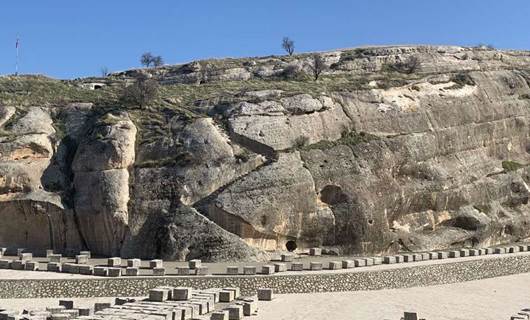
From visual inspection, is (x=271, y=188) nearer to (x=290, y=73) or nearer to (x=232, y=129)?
(x=232, y=129)

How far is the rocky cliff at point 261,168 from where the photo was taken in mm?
38188

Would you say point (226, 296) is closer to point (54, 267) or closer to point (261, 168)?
point (54, 267)

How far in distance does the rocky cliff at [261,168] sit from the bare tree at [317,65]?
9.43 metres

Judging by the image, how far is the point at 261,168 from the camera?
1543 inches

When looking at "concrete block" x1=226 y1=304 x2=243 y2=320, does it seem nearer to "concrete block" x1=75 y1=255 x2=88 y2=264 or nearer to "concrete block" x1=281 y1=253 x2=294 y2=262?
"concrete block" x1=75 y1=255 x2=88 y2=264

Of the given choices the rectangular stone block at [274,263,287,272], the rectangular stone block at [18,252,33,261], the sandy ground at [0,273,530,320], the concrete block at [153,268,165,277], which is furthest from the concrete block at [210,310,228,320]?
the rectangular stone block at [18,252,33,261]

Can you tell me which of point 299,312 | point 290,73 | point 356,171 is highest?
point 290,73

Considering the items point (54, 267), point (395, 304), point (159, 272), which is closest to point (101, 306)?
point (159, 272)

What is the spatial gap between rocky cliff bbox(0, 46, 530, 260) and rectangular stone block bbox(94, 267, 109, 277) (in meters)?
5.74

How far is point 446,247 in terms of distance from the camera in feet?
139

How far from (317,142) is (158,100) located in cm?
1008

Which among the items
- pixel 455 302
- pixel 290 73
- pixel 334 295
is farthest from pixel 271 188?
pixel 290 73

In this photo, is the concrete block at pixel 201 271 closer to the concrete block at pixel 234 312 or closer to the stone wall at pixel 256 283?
the stone wall at pixel 256 283

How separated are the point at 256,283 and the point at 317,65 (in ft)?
108
